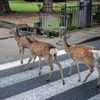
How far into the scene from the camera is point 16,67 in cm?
620

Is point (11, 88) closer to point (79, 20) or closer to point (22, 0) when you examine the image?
point (79, 20)

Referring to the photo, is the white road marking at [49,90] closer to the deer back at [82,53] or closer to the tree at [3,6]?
the deer back at [82,53]

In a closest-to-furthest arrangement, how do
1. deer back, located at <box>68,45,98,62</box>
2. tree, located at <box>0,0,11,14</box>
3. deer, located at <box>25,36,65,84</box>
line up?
deer back, located at <box>68,45,98,62</box>, deer, located at <box>25,36,65,84</box>, tree, located at <box>0,0,11,14</box>

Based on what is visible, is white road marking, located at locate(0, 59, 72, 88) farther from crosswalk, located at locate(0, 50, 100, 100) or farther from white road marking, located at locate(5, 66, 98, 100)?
white road marking, located at locate(5, 66, 98, 100)

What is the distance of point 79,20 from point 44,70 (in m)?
7.75

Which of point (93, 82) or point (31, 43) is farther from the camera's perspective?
point (31, 43)

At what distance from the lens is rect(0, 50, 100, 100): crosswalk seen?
4297mm

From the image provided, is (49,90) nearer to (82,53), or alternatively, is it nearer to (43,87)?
(43,87)

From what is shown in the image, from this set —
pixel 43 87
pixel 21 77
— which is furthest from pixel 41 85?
pixel 21 77

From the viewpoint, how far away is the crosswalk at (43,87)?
4.30 m

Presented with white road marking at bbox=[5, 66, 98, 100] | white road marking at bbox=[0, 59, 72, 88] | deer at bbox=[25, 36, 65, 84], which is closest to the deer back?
deer at bbox=[25, 36, 65, 84]

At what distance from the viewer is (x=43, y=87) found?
4.77 meters

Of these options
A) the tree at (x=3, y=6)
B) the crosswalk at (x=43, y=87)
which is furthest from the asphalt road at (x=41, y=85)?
the tree at (x=3, y=6)

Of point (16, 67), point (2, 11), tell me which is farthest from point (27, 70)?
point (2, 11)
